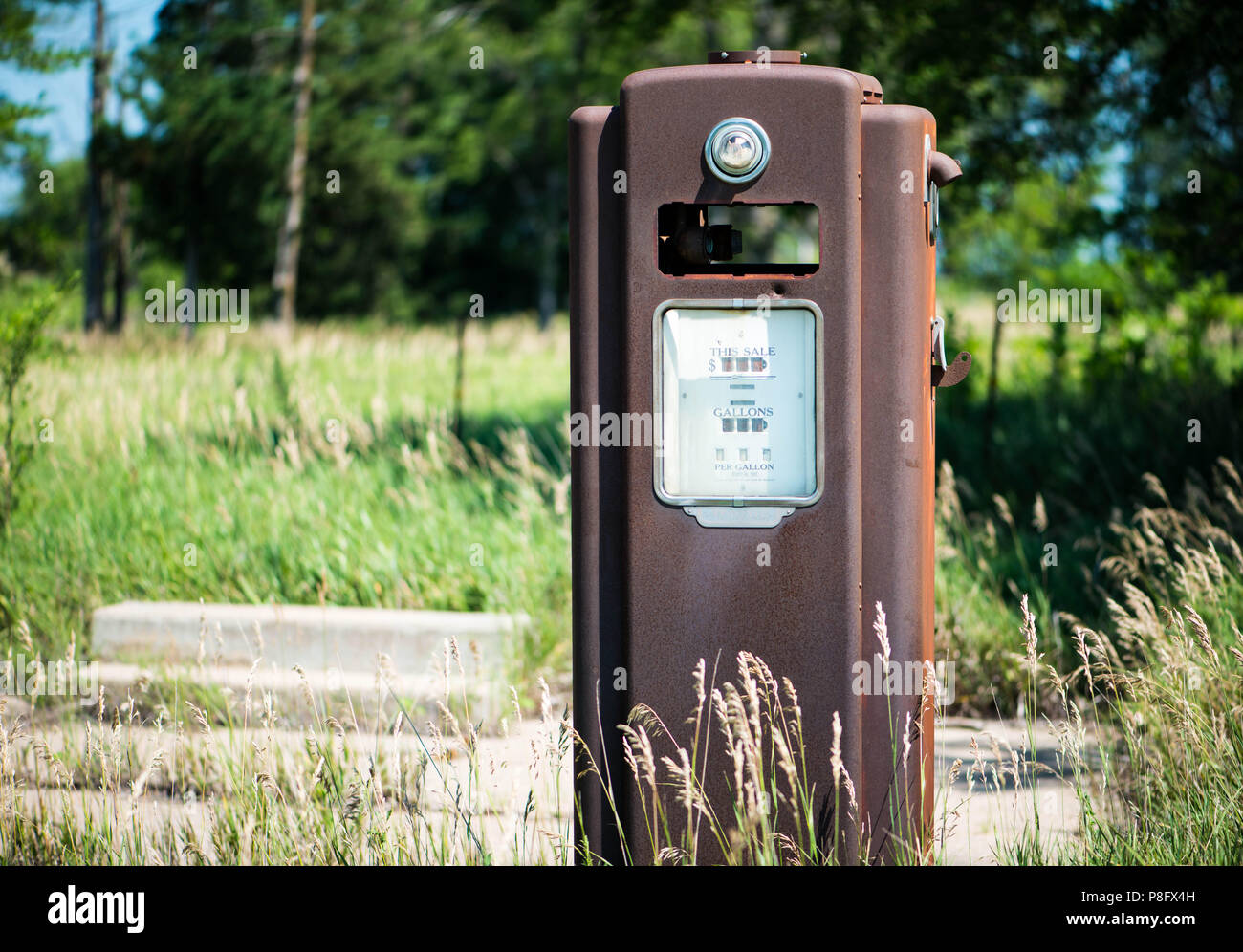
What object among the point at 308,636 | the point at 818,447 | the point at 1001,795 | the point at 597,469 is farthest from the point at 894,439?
the point at 308,636

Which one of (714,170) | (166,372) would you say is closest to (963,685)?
(714,170)

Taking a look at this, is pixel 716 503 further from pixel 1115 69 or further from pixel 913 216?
pixel 1115 69

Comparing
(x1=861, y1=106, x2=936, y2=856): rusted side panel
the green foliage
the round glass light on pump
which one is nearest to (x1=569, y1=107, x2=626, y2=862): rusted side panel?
the round glass light on pump

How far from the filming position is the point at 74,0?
54.0ft

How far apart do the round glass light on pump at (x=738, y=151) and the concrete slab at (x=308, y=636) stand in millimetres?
2644

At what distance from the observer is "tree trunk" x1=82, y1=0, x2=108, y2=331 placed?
2014 cm

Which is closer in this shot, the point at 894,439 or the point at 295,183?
the point at 894,439

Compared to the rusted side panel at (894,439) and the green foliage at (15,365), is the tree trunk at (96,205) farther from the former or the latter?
the rusted side panel at (894,439)

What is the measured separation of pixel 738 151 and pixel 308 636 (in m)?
3.05

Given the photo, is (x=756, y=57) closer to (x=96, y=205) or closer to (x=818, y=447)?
(x=818, y=447)

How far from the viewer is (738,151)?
8.18 feet

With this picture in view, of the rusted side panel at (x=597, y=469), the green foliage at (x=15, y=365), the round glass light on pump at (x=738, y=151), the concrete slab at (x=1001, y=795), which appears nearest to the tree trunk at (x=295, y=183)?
the green foliage at (x=15, y=365)

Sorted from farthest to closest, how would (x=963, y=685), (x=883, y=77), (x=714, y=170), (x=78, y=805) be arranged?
1. (x=883, y=77)
2. (x=963, y=685)
3. (x=78, y=805)
4. (x=714, y=170)
